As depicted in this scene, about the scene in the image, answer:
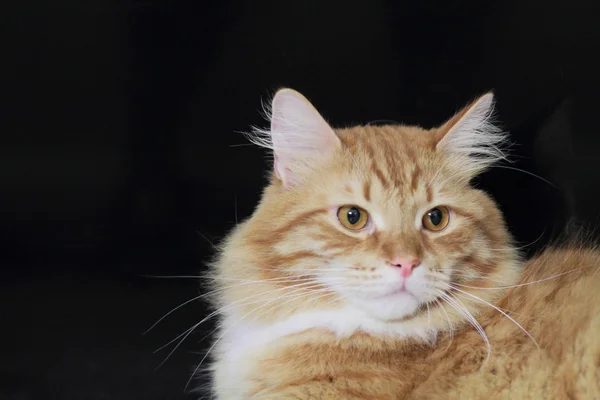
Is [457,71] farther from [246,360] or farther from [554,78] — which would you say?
[246,360]

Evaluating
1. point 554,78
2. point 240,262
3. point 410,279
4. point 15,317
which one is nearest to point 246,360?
point 240,262

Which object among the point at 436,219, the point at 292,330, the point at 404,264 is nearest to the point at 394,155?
the point at 436,219

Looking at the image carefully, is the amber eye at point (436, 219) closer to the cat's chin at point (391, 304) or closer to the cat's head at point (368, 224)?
the cat's head at point (368, 224)

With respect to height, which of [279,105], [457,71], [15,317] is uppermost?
[457,71]

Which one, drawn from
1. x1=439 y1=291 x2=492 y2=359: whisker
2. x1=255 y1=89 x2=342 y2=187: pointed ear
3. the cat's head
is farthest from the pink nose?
x1=255 y1=89 x2=342 y2=187: pointed ear

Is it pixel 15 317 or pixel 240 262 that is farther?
pixel 15 317

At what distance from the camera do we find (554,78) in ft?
11.1

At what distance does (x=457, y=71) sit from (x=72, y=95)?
1.59 meters

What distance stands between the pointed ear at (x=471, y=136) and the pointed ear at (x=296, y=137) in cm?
31

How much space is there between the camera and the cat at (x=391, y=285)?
2121 millimetres

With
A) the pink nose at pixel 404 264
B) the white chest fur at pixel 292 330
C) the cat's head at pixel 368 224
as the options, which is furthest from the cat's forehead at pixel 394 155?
the white chest fur at pixel 292 330

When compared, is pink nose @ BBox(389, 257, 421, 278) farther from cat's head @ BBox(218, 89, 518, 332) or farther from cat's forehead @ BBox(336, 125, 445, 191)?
cat's forehead @ BBox(336, 125, 445, 191)

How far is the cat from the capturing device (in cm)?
212

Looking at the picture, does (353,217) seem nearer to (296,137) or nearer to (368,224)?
(368,224)
